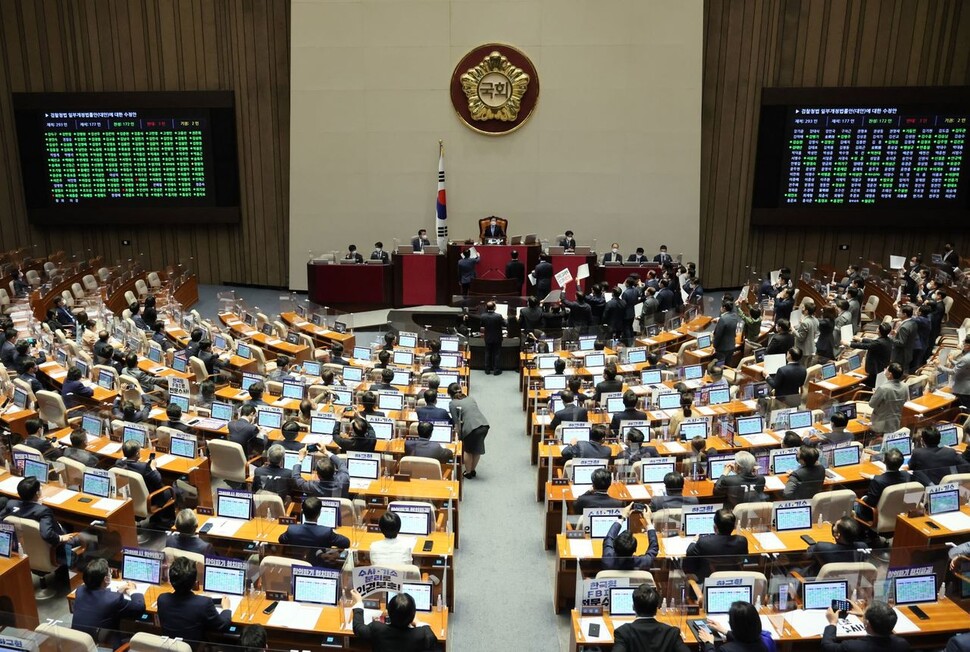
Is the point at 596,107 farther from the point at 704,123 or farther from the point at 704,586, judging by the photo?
the point at 704,586

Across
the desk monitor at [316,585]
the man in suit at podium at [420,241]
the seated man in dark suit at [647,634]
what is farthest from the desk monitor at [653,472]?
the man in suit at podium at [420,241]

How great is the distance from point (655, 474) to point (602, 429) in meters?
0.81

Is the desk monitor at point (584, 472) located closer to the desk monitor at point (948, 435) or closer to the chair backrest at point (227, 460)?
the chair backrest at point (227, 460)

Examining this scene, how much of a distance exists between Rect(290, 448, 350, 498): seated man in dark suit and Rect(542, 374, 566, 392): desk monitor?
178 inches

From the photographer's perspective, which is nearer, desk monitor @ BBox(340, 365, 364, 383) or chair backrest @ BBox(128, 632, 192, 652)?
chair backrest @ BBox(128, 632, 192, 652)

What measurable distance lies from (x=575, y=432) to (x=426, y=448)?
1.81 m

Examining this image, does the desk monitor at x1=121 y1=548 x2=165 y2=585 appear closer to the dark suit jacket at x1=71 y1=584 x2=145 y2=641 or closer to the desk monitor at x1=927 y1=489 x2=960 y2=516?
the dark suit jacket at x1=71 y1=584 x2=145 y2=641

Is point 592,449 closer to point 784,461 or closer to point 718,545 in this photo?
point 784,461

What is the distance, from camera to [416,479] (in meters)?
8.27

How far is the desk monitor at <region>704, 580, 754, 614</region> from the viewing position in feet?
19.4

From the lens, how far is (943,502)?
7.20 meters

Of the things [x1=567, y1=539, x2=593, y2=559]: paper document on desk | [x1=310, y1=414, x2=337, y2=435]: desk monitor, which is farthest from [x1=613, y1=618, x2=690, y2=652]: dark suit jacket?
[x1=310, y1=414, x2=337, y2=435]: desk monitor

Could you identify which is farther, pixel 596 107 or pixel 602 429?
pixel 596 107

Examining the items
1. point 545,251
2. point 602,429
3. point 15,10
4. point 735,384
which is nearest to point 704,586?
point 602,429
